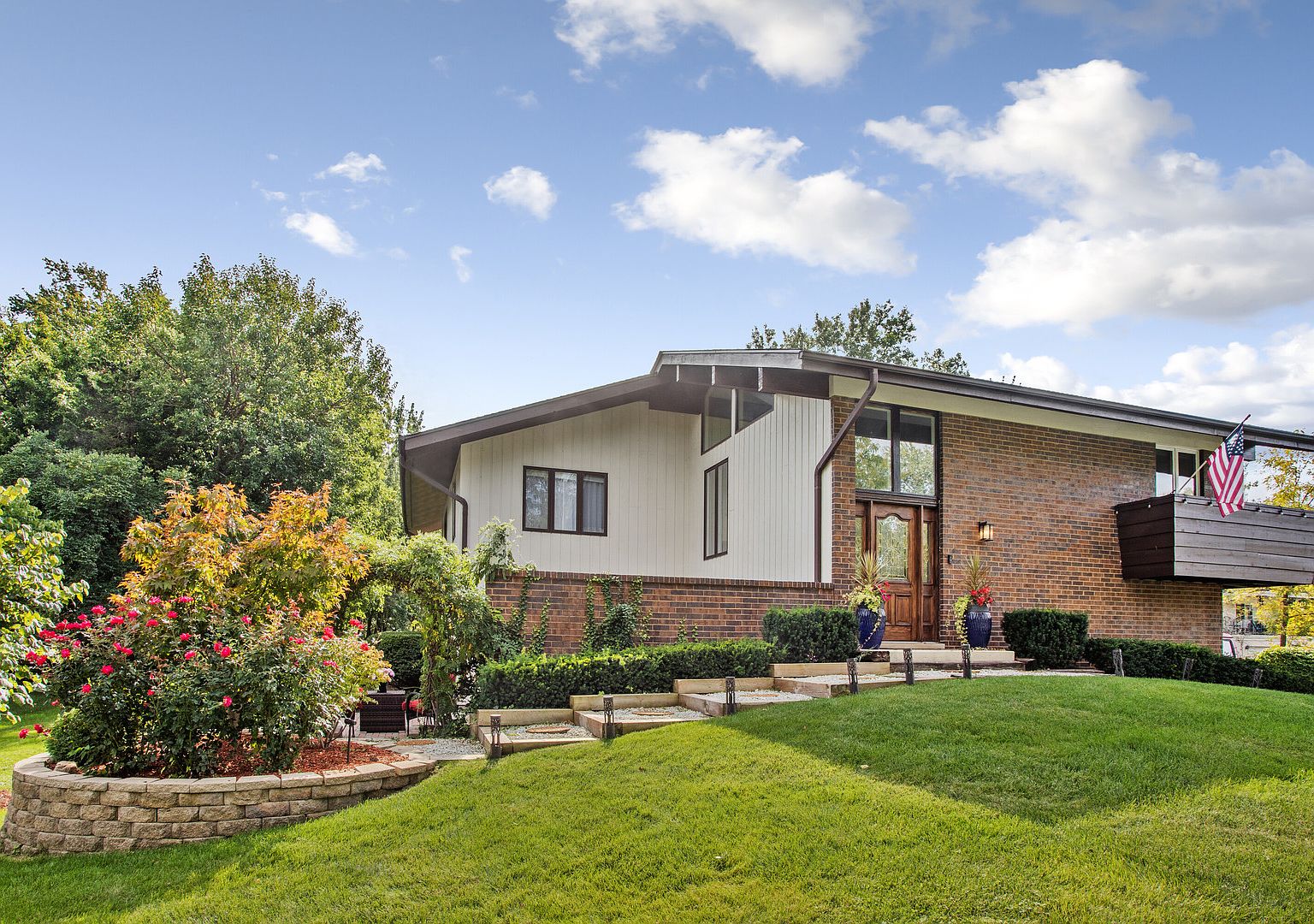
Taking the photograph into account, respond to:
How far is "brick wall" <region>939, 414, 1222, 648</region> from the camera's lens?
1372 cm

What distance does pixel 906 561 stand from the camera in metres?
13.5

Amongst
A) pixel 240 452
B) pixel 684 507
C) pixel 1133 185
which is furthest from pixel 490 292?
pixel 1133 185

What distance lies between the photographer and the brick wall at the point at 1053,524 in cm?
1372

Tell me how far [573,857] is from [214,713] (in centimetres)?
320

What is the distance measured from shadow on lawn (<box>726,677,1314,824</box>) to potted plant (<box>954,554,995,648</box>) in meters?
3.99

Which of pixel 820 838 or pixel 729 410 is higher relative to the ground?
pixel 729 410

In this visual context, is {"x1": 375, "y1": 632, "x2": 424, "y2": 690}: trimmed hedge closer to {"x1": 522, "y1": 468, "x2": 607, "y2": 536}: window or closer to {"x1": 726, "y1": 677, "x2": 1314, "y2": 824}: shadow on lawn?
{"x1": 522, "y1": 468, "x2": 607, "y2": 536}: window

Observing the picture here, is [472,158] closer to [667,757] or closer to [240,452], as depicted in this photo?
[667,757]

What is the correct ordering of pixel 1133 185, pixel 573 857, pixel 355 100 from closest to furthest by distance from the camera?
pixel 573 857, pixel 1133 185, pixel 355 100

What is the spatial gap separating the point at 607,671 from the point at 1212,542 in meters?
10.5

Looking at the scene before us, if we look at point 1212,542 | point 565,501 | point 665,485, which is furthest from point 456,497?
point 1212,542

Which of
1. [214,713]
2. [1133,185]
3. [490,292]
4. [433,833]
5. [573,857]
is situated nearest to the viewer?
[573,857]

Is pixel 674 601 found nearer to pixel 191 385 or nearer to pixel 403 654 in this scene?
pixel 403 654

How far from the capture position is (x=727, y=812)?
220 inches
